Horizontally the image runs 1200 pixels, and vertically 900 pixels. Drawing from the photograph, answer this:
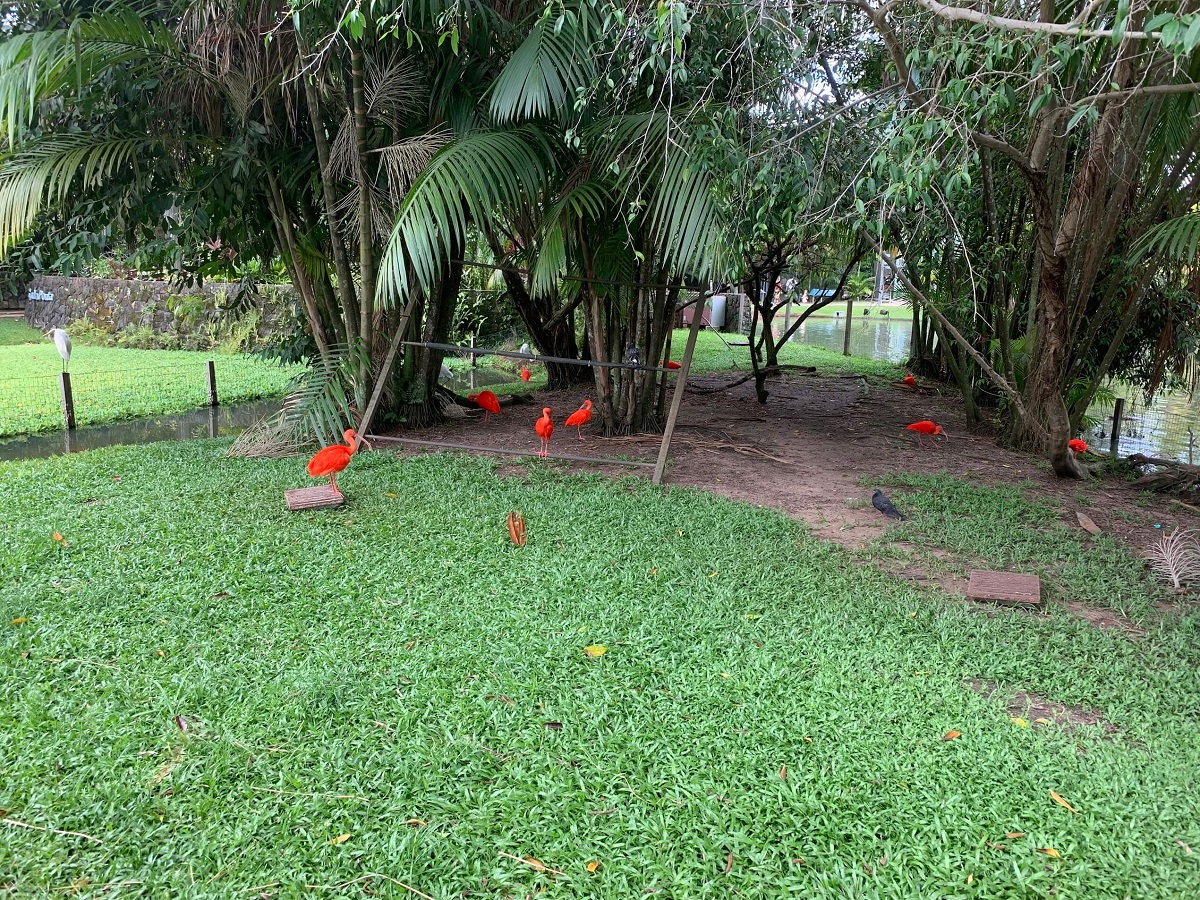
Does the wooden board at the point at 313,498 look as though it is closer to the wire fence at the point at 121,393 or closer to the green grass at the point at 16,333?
the wire fence at the point at 121,393

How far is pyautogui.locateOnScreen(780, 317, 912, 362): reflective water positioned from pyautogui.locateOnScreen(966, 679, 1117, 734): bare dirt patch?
40.7 feet

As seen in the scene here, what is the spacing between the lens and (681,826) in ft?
6.68

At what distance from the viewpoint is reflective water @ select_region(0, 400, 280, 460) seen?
637 centimetres

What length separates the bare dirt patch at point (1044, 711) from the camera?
8.29 feet

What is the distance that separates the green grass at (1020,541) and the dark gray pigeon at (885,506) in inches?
3.7

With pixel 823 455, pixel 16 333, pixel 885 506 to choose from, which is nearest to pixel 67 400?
pixel 823 455

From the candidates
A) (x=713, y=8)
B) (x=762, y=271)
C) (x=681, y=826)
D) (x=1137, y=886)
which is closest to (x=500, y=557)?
(x=681, y=826)

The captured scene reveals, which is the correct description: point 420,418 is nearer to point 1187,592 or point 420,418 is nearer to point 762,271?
point 762,271

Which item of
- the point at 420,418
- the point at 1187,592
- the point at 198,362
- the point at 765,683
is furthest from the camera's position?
the point at 198,362

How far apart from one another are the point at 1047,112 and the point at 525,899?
14.0ft

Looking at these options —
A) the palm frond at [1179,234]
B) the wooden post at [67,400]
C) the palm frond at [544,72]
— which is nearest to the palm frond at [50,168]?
the wooden post at [67,400]

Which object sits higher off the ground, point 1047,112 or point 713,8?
point 713,8

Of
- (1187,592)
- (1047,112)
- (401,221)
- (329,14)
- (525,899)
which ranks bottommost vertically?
(525,899)

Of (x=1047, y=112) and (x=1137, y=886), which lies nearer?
(x=1137, y=886)
